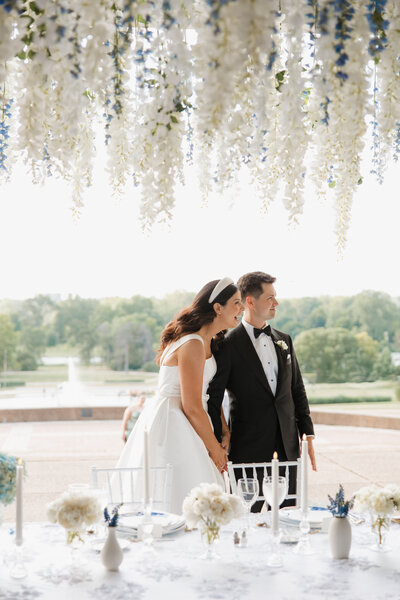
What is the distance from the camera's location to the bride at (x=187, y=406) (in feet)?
9.73

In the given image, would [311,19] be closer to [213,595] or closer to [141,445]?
[213,595]

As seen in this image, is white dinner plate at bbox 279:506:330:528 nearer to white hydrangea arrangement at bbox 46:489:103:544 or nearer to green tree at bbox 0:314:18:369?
white hydrangea arrangement at bbox 46:489:103:544

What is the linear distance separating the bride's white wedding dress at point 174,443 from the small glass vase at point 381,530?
1063 mm

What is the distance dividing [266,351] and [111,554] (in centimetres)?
176

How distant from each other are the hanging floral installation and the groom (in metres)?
1.25

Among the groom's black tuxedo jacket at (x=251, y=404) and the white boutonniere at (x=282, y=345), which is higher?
the white boutonniere at (x=282, y=345)

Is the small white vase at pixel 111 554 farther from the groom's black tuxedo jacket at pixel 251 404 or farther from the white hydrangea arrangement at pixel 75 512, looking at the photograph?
the groom's black tuxedo jacket at pixel 251 404

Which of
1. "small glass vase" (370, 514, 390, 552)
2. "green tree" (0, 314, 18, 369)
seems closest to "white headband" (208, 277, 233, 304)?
"small glass vase" (370, 514, 390, 552)

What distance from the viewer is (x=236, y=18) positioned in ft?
4.25

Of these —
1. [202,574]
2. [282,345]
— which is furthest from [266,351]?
[202,574]

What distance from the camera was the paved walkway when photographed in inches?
261

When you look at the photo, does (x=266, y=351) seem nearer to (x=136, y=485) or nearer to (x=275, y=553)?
(x=136, y=485)

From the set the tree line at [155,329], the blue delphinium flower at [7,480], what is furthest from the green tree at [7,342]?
the blue delphinium flower at [7,480]

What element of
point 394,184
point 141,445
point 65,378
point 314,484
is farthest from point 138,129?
point 65,378
